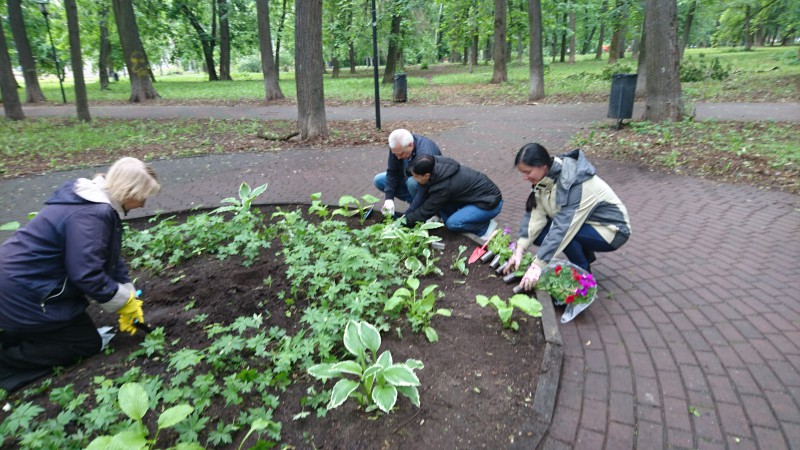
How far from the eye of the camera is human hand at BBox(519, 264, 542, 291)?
11.3 feet

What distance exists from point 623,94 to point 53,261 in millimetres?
9654

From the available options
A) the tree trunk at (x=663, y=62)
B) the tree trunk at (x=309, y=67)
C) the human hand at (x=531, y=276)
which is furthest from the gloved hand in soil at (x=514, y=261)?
the tree trunk at (x=663, y=62)

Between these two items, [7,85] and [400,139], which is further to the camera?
[7,85]

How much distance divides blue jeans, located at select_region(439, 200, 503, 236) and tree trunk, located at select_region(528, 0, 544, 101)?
453 inches

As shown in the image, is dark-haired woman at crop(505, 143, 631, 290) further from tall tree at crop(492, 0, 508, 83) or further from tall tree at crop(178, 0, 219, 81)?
tall tree at crop(178, 0, 219, 81)

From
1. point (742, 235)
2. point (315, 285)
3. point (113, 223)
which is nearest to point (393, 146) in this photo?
point (315, 285)

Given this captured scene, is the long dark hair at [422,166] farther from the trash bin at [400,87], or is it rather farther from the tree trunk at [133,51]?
the tree trunk at [133,51]

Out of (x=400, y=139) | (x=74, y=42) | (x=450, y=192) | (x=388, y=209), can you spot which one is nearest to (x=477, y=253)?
(x=450, y=192)

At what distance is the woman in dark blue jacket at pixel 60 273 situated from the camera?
2.73 metres

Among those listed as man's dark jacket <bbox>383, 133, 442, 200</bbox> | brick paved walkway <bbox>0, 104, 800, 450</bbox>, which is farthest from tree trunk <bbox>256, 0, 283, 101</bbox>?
man's dark jacket <bbox>383, 133, 442, 200</bbox>

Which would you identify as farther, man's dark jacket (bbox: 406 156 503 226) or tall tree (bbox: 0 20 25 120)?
tall tree (bbox: 0 20 25 120)

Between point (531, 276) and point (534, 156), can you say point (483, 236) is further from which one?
point (534, 156)

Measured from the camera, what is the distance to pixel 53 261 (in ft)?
9.16

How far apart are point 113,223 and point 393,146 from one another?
2.81 meters
